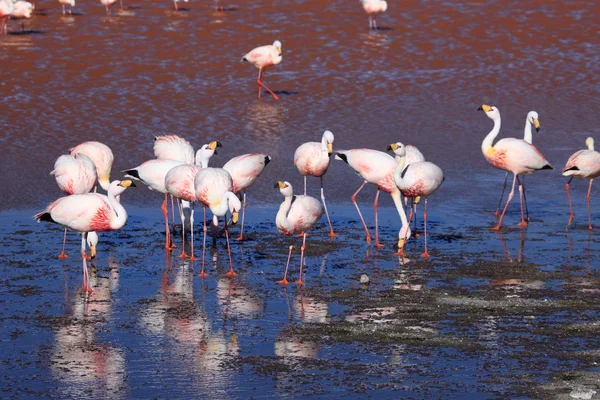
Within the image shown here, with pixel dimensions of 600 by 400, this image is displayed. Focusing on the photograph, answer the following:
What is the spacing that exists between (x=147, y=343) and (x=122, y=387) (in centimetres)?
89

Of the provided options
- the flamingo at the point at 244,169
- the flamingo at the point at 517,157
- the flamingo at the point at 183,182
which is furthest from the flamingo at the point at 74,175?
the flamingo at the point at 517,157

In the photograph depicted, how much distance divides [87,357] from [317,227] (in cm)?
463

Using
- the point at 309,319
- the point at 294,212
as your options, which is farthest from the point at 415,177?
the point at 309,319

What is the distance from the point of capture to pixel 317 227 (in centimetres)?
1155

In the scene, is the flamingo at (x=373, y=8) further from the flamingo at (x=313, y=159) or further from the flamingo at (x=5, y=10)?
→ the flamingo at (x=313, y=159)

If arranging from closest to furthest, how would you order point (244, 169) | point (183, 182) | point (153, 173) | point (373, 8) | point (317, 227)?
point (183, 182), point (153, 173), point (244, 169), point (317, 227), point (373, 8)

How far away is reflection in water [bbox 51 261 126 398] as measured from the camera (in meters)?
6.71

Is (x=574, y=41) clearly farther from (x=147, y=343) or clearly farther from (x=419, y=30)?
(x=147, y=343)

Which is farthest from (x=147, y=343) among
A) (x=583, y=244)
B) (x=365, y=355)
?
(x=583, y=244)

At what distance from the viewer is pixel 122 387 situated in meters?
6.69

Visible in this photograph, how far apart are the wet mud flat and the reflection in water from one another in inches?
0.6

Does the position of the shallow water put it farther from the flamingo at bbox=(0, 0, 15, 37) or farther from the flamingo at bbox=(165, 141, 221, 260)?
the flamingo at bbox=(165, 141, 221, 260)

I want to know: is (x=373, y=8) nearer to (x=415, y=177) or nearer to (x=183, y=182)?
(x=415, y=177)

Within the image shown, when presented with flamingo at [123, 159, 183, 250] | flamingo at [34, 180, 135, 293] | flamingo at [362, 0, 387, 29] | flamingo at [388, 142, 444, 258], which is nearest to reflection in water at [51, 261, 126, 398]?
flamingo at [34, 180, 135, 293]
